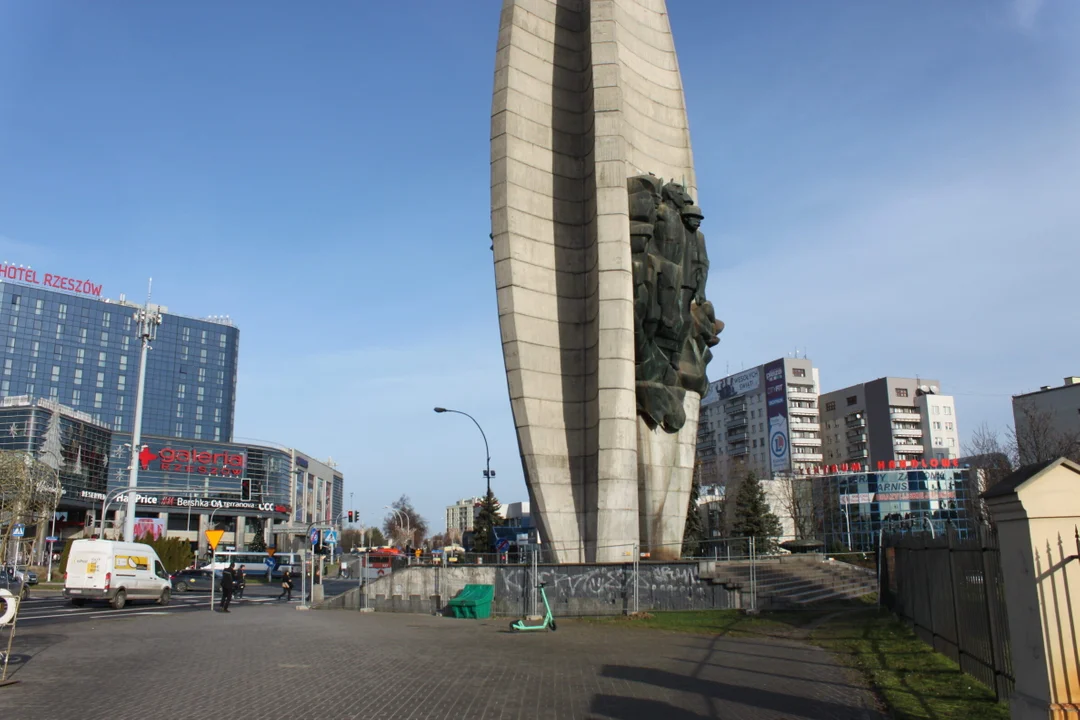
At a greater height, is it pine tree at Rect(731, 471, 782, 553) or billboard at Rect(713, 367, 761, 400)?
billboard at Rect(713, 367, 761, 400)

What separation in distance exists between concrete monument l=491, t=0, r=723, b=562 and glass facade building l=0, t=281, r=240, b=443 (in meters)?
102

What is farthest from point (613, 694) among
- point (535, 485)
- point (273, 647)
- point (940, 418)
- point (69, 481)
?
Answer: point (940, 418)

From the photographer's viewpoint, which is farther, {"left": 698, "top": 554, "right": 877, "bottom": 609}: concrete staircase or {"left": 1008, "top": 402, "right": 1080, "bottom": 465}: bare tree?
{"left": 1008, "top": 402, "right": 1080, "bottom": 465}: bare tree

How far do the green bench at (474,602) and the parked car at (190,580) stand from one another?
73.9 feet

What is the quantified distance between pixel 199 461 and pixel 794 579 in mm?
94380

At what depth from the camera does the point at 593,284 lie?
1075 inches

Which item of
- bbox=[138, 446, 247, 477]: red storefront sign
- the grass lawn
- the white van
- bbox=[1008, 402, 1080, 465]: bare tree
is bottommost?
the grass lawn

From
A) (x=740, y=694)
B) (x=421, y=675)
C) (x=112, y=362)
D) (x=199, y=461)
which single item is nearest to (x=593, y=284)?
(x=421, y=675)

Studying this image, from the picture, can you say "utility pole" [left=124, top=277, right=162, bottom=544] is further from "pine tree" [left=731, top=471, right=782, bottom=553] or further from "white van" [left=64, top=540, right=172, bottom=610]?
"pine tree" [left=731, top=471, right=782, bottom=553]

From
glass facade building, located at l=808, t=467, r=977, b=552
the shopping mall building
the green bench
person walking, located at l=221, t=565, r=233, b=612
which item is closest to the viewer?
the green bench

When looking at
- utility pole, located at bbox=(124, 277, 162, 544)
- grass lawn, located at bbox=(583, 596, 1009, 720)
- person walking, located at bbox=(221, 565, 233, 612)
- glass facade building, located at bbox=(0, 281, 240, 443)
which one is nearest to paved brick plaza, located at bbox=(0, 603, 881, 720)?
grass lawn, located at bbox=(583, 596, 1009, 720)

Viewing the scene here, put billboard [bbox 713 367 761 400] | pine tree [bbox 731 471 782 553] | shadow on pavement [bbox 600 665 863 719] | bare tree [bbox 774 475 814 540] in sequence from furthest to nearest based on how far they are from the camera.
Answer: billboard [bbox 713 367 761 400] < bare tree [bbox 774 475 814 540] < pine tree [bbox 731 471 782 553] < shadow on pavement [bbox 600 665 863 719]

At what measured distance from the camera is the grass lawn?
369 inches

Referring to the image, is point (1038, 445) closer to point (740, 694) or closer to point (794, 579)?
point (794, 579)
